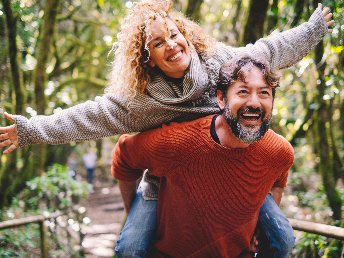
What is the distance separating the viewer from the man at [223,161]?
2107 millimetres

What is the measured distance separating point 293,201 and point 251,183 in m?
5.73

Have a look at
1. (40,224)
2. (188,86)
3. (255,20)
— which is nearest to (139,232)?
(188,86)

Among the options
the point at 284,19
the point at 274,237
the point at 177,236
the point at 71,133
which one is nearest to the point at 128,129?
the point at 71,133

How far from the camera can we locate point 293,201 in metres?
7.51

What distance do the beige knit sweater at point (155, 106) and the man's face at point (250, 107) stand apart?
222 mm

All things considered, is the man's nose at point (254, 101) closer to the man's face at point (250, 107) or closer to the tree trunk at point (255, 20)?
the man's face at point (250, 107)

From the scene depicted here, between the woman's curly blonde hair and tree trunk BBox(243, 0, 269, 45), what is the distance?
1383mm

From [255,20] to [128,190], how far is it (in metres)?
2.11

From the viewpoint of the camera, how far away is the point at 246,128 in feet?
6.72

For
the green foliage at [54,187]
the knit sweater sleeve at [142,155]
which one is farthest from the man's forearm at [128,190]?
the green foliage at [54,187]

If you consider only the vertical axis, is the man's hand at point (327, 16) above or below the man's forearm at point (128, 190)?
above

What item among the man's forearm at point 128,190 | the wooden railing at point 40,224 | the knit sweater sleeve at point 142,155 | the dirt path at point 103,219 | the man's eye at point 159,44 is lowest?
the dirt path at point 103,219

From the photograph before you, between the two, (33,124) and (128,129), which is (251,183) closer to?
(128,129)

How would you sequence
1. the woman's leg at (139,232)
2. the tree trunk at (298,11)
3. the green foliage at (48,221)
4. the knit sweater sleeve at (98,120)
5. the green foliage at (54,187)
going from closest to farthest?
the knit sweater sleeve at (98,120) < the woman's leg at (139,232) < the tree trunk at (298,11) < the green foliage at (48,221) < the green foliage at (54,187)
